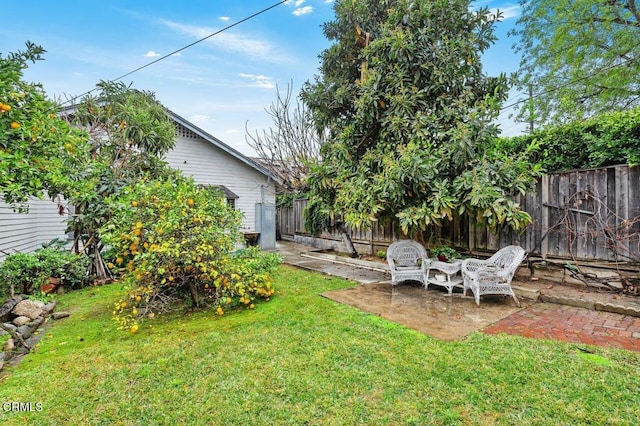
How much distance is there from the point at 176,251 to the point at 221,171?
9.14 meters

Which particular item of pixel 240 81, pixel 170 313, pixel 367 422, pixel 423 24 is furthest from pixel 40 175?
pixel 240 81

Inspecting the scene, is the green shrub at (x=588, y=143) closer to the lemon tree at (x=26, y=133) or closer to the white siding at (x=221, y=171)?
the lemon tree at (x=26, y=133)

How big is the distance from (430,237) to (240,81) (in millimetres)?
9965

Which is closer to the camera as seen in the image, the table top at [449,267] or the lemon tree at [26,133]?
the lemon tree at [26,133]

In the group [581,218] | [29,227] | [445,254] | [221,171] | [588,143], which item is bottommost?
[445,254]

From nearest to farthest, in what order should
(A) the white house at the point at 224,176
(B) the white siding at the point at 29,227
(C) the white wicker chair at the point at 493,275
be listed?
(C) the white wicker chair at the point at 493,275
(B) the white siding at the point at 29,227
(A) the white house at the point at 224,176

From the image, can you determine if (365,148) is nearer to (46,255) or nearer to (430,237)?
(430,237)

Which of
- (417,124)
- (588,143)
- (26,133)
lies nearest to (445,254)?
(417,124)

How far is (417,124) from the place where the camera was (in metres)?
6.25

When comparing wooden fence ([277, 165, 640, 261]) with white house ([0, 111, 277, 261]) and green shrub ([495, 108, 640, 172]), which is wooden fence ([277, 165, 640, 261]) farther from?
white house ([0, 111, 277, 261])

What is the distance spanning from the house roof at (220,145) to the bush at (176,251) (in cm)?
745

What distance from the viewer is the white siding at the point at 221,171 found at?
12.1m

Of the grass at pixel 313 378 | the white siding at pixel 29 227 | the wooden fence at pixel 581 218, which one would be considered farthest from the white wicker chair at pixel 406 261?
the white siding at pixel 29 227

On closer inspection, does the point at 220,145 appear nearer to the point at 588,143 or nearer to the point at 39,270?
the point at 39,270
